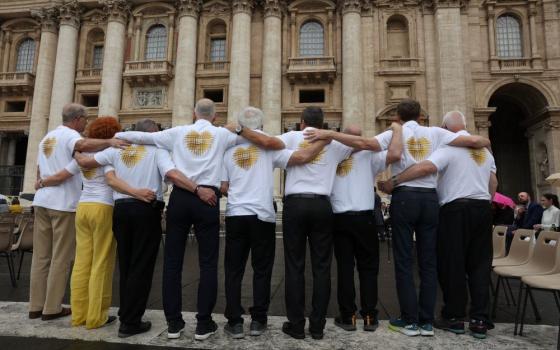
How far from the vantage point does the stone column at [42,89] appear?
82.3 feet

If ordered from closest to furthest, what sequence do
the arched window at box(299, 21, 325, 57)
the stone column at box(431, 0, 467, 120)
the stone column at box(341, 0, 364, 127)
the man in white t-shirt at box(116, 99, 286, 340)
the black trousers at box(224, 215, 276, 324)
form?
1. the man in white t-shirt at box(116, 99, 286, 340)
2. the black trousers at box(224, 215, 276, 324)
3. the stone column at box(431, 0, 467, 120)
4. the stone column at box(341, 0, 364, 127)
5. the arched window at box(299, 21, 325, 57)

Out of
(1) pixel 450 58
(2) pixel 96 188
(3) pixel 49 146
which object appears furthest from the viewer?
(1) pixel 450 58

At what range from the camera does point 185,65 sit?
24219 millimetres

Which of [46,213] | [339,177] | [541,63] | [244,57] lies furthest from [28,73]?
[541,63]

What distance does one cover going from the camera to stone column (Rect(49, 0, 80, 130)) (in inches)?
990

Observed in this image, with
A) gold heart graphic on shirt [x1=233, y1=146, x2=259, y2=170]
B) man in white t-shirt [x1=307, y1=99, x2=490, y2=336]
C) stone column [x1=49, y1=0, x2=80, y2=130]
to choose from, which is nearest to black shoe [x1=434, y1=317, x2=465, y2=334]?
man in white t-shirt [x1=307, y1=99, x2=490, y2=336]

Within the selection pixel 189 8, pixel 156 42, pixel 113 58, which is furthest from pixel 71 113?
pixel 156 42

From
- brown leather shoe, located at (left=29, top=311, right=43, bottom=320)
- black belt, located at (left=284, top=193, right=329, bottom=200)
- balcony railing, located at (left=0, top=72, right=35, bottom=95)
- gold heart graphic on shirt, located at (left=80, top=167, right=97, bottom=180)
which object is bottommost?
brown leather shoe, located at (left=29, top=311, right=43, bottom=320)

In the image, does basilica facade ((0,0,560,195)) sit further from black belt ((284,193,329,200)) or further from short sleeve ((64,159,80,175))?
black belt ((284,193,329,200))

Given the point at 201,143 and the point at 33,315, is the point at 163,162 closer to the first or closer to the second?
the point at 201,143

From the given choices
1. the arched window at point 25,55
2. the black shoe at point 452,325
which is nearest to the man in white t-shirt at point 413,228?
the black shoe at point 452,325

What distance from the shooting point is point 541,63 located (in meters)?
22.3

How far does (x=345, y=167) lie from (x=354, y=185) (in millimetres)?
216

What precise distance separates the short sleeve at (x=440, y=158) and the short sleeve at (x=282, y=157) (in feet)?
4.80
